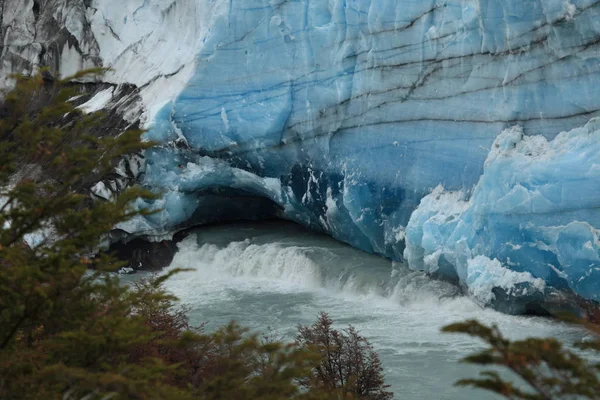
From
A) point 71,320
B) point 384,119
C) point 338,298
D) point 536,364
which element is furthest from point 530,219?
point 536,364

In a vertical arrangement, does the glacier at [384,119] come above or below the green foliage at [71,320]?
above

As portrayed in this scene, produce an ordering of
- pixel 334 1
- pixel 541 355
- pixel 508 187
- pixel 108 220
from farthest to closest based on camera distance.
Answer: pixel 334 1, pixel 508 187, pixel 108 220, pixel 541 355

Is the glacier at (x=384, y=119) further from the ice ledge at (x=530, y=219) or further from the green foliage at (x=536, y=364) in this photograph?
the green foliage at (x=536, y=364)

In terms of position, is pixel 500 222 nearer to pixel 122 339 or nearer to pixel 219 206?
pixel 122 339

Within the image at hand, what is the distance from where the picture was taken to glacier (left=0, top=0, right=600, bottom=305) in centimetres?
1104

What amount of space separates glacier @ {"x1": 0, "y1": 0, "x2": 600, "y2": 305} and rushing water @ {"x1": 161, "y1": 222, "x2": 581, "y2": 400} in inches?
16.0

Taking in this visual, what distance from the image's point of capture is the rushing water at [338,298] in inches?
417

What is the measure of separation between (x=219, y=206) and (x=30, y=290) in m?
12.5

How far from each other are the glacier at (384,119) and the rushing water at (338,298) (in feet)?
1.33

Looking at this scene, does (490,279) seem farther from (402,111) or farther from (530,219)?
(402,111)

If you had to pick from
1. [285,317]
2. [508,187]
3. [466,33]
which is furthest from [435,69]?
[285,317]

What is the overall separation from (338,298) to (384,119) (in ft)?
9.19

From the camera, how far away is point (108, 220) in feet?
20.2

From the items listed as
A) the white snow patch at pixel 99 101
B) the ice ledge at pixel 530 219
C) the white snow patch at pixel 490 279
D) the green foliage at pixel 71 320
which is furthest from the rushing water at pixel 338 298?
the green foliage at pixel 71 320
